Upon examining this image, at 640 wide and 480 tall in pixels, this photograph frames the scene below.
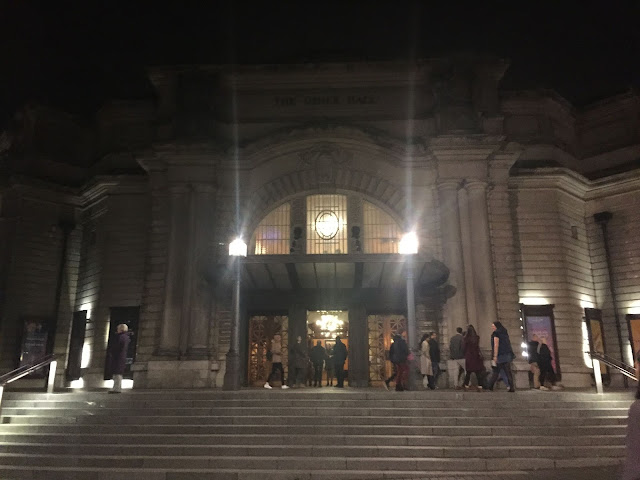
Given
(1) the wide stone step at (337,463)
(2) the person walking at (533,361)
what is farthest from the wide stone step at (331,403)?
(2) the person walking at (533,361)

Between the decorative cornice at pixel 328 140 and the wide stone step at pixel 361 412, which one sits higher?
the decorative cornice at pixel 328 140

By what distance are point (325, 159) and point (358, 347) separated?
23.8 ft

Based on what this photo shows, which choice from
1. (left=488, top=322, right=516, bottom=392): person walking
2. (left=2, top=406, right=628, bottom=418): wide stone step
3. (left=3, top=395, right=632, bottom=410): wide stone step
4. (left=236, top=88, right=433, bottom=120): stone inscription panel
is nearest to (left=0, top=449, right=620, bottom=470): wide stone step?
(left=2, top=406, right=628, bottom=418): wide stone step

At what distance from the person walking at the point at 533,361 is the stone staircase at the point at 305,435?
4413mm

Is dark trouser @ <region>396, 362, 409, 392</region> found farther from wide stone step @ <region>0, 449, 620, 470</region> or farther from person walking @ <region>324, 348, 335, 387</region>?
wide stone step @ <region>0, 449, 620, 470</region>

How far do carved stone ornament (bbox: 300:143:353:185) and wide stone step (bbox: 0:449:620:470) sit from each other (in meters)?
12.7

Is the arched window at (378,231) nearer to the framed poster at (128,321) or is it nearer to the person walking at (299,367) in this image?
the person walking at (299,367)

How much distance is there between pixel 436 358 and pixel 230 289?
746 cm

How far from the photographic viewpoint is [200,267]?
19.0 m

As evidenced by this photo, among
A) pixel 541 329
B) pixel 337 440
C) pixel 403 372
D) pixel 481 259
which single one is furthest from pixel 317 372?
pixel 541 329

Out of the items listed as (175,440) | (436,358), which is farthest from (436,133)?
(175,440)

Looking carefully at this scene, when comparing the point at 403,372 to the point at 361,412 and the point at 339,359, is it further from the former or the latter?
the point at 339,359

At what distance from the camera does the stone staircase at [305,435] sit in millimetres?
9352

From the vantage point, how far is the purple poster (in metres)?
19.3
